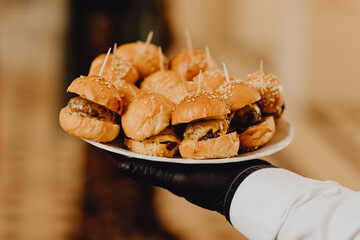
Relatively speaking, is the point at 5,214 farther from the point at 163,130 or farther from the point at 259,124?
the point at 259,124

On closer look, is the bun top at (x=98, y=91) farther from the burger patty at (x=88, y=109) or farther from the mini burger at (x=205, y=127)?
the mini burger at (x=205, y=127)

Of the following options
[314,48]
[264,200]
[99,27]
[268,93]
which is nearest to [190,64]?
[268,93]

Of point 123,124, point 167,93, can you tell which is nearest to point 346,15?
point 167,93

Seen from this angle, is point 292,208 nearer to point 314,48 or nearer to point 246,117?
point 246,117

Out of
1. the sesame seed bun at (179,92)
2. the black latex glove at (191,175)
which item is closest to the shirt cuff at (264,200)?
the black latex glove at (191,175)

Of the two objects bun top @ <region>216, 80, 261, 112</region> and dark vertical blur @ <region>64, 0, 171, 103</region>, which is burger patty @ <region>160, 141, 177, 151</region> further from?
dark vertical blur @ <region>64, 0, 171, 103</region>

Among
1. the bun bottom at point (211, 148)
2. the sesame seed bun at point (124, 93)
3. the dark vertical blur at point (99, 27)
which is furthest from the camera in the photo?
the dark vertical blur at point (99, 27)

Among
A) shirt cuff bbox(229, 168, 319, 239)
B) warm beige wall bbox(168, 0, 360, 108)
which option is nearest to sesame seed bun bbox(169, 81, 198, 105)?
shirt cuff bbox(229, 168, 319, 239)
